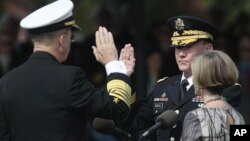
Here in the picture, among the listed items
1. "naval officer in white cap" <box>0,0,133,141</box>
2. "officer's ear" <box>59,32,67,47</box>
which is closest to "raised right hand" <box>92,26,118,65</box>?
"naval officer in white cap" <box>0,0,133,141</box>

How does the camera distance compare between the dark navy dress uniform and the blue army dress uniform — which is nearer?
the dark navy dress uniform

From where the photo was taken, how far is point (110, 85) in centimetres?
625

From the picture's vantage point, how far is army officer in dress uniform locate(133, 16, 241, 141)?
262 inches

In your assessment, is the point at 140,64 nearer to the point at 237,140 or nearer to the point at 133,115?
the point at 133,115

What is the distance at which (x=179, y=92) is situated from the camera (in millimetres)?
6883

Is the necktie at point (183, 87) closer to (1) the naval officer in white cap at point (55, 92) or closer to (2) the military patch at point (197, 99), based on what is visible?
(2) the military patch at point (197, 99)

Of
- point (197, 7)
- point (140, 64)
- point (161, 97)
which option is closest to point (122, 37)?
point (140, 64)

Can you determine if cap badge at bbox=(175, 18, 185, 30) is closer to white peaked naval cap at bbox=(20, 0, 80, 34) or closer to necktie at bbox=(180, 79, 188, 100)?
necktie at bbox=(180, 79, 188, 100)

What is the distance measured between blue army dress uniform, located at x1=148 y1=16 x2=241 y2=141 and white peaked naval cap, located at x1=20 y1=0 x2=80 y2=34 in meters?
0.89

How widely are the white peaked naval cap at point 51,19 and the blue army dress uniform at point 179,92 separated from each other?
34.9 inches

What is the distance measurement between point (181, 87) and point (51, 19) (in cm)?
114

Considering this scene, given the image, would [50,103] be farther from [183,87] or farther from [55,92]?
[183,87]

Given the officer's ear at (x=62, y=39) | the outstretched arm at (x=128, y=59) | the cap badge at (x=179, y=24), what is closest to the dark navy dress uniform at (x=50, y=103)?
the officer's ear at (x=62, y=39)

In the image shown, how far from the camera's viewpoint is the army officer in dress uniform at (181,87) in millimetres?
A: 6652
